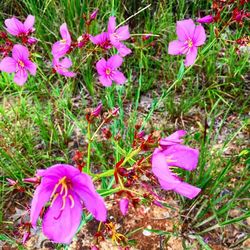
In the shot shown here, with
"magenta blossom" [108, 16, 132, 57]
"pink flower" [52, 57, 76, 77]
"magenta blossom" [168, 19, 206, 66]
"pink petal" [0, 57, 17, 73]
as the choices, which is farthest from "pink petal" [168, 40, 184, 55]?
"pink petal" [0, 57, 17, 73]

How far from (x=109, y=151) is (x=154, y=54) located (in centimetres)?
112

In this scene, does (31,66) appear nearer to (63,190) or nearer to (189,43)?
(189,43)

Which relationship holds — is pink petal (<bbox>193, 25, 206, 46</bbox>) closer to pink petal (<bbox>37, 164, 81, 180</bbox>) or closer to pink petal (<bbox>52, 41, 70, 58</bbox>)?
pink petal (<bbox>52, 41, 70, 58</bbox>)

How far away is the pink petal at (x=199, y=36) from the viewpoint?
7.49 feet

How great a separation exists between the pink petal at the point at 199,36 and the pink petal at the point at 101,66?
546 millimetres

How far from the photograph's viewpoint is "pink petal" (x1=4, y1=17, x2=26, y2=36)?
2.25 metres

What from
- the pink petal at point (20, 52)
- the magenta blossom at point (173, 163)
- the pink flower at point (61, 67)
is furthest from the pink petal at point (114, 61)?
the magenta blossom at point (173, 163)

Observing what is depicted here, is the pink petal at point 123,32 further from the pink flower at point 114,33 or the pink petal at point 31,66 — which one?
the pink petal at point 31,66

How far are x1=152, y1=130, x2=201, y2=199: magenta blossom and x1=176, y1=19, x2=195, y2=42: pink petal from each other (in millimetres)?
1209

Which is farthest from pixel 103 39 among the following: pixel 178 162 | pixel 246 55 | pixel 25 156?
pixel 246 55

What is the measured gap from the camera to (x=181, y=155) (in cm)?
127

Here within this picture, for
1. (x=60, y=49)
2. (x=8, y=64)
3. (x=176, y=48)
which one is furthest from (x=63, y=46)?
(x=176, y=48)

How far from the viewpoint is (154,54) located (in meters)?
3.31

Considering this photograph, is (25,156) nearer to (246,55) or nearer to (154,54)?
(154,54)
